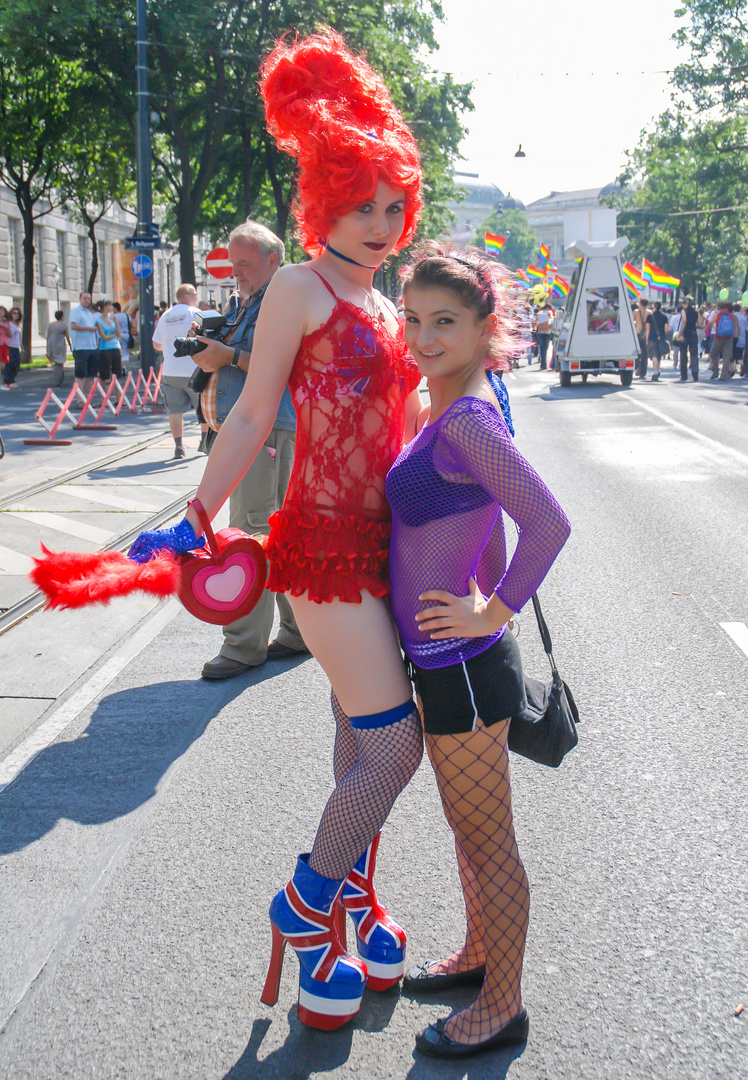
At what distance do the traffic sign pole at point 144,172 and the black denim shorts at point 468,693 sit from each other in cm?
Answer: 1814

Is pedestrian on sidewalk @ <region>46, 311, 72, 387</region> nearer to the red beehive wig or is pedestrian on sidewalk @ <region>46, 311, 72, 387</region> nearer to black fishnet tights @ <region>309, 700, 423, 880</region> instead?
the red beehive wig

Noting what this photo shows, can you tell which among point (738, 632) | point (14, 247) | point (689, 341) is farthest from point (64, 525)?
point (14, 247)

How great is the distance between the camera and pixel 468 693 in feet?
6.75

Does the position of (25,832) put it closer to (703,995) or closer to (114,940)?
(114,940)

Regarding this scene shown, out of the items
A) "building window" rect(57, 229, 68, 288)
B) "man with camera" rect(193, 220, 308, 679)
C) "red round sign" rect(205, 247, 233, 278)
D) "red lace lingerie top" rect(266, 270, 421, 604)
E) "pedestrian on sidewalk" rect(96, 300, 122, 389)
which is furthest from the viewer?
"building window" rect(57, 229, 68, 288)

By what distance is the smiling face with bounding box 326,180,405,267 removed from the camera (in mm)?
2242

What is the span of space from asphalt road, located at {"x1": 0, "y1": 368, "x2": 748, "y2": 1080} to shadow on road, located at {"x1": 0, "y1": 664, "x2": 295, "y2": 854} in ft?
0.04

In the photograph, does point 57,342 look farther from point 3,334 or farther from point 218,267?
point 218,267

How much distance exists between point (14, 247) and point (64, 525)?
30.1m

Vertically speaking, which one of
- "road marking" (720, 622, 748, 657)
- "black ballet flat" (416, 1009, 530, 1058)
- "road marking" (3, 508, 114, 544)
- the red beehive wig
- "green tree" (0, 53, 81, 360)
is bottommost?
"black ballet flat" (416, 1009, 530, 1058)

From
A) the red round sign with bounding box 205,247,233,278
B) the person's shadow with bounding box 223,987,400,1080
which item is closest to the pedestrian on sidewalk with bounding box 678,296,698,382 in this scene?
the red round sign with bounding box 205,247,233,278

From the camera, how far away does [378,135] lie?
230cm

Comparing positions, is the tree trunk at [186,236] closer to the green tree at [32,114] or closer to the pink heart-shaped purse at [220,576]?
the green tree at [32,114]

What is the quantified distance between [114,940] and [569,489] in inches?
313
